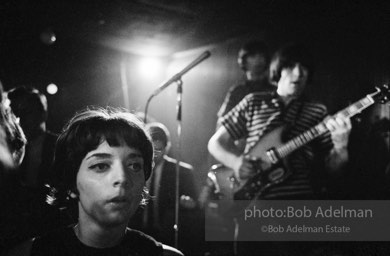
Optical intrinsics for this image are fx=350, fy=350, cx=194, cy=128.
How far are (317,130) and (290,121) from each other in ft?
0.68

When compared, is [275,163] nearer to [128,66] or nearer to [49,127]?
[49,127]

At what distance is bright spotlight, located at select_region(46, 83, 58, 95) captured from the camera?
5623 millimetres

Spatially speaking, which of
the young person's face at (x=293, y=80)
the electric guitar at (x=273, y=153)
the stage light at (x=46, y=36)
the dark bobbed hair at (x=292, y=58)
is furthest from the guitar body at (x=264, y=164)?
the stage light at (x=46, y=36)

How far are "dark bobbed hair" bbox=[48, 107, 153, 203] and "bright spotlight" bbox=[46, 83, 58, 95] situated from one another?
4.53 meters

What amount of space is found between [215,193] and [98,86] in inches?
157

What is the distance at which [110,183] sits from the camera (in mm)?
1250

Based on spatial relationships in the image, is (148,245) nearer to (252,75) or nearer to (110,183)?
(110,183)

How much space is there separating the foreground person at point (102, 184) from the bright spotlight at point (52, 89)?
4567mm

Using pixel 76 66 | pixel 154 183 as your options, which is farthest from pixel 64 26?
pixel 154 183

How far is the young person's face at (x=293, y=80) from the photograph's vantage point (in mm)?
2684

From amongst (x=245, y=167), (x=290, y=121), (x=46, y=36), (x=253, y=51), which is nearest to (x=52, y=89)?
(x=46, y=36)

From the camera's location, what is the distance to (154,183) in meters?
4.05

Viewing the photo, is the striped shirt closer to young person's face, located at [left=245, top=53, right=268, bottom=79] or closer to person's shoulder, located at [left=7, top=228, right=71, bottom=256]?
young person's face, located at [left=245, top=53, right=268, bottom=79]

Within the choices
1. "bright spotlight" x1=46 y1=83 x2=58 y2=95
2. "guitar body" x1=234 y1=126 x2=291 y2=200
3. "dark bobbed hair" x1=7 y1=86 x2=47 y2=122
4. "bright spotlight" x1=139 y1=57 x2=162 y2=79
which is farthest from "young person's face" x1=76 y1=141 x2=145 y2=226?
"bright spotlight" x1=139 y1=57 x2=162 y2=79
